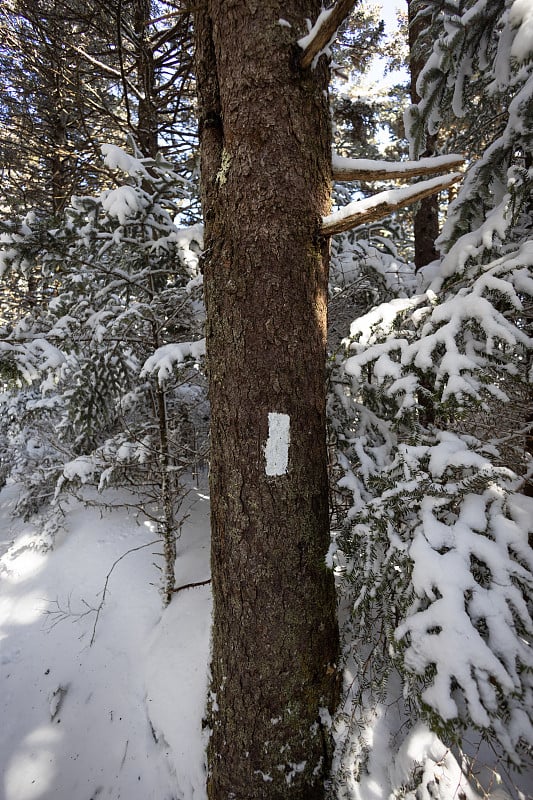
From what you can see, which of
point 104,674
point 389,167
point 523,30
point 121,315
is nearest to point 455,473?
point 389,167

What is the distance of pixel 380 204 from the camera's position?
177 cm

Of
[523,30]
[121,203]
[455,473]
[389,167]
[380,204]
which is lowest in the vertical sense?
[455,473]

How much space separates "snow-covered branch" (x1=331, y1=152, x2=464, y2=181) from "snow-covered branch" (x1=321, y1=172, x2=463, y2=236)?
4.5 inches

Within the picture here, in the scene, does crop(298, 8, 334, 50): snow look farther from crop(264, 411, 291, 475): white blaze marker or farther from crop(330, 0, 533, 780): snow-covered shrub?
crop(264, 411, 291, 475): white blaze marker

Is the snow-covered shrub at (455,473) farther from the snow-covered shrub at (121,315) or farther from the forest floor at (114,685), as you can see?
the snow-covered shrub at (121,315)

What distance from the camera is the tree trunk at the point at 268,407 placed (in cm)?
176

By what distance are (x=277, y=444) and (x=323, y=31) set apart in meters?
1.78

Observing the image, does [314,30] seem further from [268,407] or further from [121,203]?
[121,203]

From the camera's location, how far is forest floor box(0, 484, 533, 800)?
7.40 ft

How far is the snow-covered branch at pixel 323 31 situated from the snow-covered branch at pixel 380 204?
2.19 ft

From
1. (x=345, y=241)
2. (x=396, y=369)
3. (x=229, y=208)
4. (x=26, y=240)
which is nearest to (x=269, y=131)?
(x=229, y=208)

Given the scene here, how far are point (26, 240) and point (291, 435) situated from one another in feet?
10.2

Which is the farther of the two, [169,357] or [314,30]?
[169,357]

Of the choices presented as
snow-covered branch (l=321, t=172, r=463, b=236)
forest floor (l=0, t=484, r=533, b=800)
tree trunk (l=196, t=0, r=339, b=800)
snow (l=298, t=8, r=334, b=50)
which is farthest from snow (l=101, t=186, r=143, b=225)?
forest floor (l=0, t=484, r=533, b=800)
